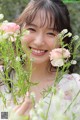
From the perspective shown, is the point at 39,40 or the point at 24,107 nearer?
the point at 24,107

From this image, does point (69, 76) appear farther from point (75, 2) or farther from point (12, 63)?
point (75, 2)

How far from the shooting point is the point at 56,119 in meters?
0.54

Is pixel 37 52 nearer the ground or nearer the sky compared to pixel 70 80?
nearer the sky

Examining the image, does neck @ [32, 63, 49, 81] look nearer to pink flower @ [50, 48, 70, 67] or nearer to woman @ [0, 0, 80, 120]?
woman @ [0, 0, 80, 120]

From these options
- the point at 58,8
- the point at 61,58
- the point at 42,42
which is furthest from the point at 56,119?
the point at 58,8

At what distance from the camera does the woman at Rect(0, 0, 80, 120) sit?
1.14 meters

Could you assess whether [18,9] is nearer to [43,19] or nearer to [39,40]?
[43,19]

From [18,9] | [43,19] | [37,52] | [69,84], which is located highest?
[18,9]

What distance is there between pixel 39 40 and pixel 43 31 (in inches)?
3.0

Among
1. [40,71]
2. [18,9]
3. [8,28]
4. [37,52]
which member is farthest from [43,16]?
[18,9]

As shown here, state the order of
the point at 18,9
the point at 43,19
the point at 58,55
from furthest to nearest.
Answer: the point at 18,9 → the point at 43,19 → the point at 58,55

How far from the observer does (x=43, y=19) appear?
123cm

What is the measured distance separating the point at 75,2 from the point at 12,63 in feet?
7.67

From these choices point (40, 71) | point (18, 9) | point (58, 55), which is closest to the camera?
point (58, 55)
